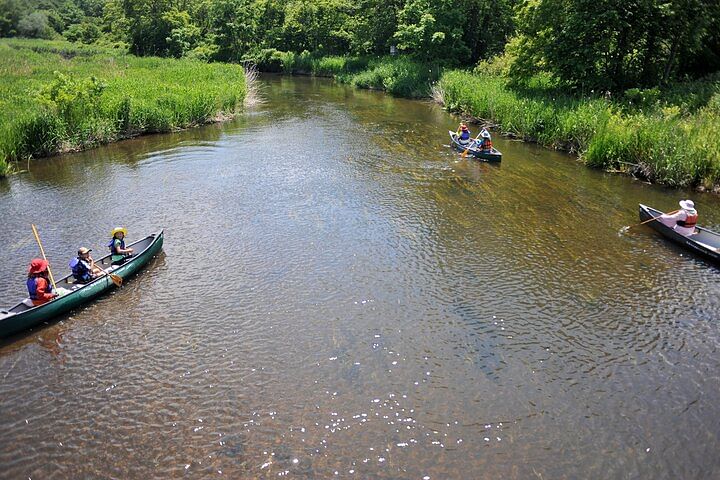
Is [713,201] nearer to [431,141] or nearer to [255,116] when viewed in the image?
[431,141]

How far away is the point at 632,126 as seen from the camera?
22641 mm

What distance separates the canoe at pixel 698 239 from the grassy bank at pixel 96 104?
978 inches

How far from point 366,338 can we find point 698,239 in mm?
11263

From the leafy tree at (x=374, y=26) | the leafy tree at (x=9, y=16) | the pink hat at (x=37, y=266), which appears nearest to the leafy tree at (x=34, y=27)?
the leafy tree at (x=9, y=16)

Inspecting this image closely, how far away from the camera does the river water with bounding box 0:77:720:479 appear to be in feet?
28.9

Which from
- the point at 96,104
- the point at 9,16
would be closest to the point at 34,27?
the point at 9,16

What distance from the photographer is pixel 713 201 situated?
64.3 ft

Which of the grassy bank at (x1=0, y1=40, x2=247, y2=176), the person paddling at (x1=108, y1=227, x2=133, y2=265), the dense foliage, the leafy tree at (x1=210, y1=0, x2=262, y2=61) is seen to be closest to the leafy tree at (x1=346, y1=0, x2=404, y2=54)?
the dense foliage

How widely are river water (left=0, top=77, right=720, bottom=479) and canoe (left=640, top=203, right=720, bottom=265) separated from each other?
44 centimetres

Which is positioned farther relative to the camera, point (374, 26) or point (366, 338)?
point (374, 26)

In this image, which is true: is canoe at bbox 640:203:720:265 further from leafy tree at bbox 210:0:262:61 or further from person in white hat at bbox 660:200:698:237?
leafy tree at bbox 210:0:262:61

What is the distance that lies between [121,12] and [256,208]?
8729 centimetres

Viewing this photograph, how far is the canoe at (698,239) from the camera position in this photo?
15.1m

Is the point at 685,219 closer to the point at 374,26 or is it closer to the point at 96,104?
the point at 96,104
